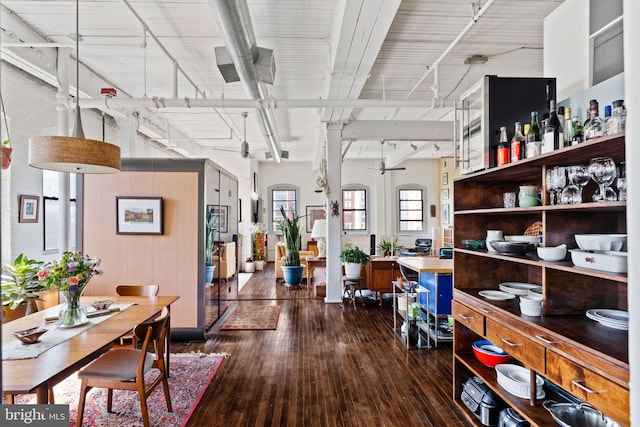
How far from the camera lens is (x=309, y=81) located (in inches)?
187

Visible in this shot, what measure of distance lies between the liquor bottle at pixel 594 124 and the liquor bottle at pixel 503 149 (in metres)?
0.52

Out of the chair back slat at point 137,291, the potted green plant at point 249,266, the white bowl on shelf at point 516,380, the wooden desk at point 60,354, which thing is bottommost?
the potted green plant at point 249,266

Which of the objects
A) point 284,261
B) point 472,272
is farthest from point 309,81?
point 284,261

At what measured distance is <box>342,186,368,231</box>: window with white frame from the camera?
36.0 feet

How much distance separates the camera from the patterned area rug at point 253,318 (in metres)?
4.54

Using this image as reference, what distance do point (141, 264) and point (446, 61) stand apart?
4538 millimetres

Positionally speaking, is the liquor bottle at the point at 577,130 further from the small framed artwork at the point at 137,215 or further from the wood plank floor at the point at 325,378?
the small framed artwork at the point at 137,215

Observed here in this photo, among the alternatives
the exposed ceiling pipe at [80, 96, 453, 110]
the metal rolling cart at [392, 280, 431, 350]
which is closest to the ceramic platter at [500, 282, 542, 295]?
the metal rolling cart at [392, 280, 431, 350]

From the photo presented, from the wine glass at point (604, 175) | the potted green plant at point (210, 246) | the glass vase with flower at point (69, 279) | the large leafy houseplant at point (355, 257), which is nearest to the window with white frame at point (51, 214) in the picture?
the potted green plant at point (210, 246)

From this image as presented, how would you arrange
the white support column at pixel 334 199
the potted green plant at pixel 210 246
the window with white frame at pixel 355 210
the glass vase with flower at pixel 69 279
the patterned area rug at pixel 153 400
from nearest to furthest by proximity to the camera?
the glass vase with flower at pixel 69 279 → the patterned area rug at pixel 153 400 → the potted green plant at pixel 210 246 → the white support column at pixel 334 199 → the window with white frame at pixel 355 210

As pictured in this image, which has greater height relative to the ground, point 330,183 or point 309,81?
point 309,81

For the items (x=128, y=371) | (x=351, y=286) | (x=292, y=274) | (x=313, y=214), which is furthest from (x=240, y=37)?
(x=313, y=214)

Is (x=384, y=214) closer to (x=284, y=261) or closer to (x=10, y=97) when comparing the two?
(x=284, y=261)

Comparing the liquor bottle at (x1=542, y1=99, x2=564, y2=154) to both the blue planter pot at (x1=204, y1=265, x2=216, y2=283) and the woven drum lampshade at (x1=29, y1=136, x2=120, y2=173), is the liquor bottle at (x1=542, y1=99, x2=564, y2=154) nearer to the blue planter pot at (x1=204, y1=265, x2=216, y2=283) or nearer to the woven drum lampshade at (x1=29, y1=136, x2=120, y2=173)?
the woven drum lampshade at (x1=29, y1=136, x2=120, y2=173)
